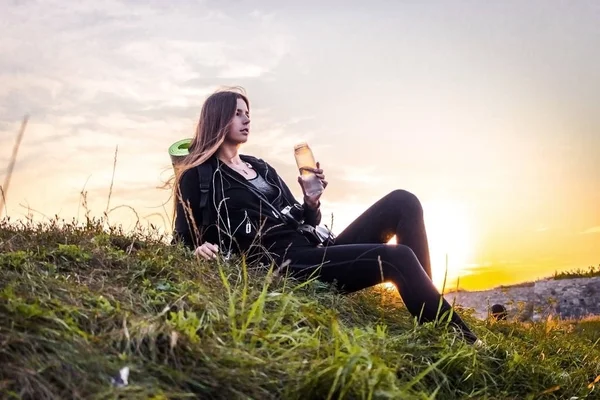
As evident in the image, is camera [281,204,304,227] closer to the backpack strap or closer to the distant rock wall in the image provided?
the backpack strap

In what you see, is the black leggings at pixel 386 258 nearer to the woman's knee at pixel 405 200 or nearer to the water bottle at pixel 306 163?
the woman's knee at pixel 405 200

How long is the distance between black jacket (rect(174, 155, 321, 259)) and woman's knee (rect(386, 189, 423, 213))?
668 millimetres

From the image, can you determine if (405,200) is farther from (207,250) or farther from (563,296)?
(563,296)

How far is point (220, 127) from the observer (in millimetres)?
5930

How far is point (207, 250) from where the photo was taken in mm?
5250

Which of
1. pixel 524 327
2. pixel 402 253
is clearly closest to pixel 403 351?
pixel 402 253

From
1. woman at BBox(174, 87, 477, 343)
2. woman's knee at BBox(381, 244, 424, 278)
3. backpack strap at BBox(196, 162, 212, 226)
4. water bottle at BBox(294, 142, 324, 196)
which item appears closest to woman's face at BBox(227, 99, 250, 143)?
woman at BBox(174, 87, 477, 343)

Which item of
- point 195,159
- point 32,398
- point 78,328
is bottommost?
point 32,398

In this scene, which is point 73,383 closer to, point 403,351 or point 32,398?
point 32,398

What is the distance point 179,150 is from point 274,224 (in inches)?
50.6

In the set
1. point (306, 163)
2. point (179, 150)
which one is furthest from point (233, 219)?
point (179, 150)

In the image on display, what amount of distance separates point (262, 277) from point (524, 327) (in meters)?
3.40

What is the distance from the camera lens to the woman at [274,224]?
16.4 feet

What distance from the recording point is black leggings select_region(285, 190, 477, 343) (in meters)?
4.87
